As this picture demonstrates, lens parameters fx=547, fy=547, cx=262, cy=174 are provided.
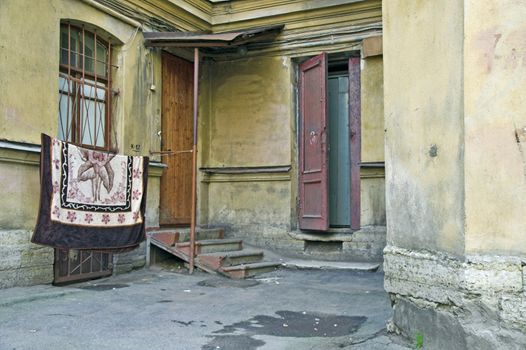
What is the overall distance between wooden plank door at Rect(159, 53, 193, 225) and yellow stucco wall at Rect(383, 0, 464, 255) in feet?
16.9

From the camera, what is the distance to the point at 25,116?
21.5 ft

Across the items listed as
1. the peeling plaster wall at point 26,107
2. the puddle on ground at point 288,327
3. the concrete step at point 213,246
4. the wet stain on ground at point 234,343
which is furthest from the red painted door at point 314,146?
the wet stain on ground at point 234,343

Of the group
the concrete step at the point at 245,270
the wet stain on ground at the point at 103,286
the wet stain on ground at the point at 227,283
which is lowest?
the wet stain on ground at the point at 227,283

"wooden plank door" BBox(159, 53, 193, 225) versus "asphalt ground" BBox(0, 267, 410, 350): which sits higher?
"wooden plank door" BBox(159, 53, 193, 225)

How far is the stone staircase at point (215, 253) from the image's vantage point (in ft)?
26.1

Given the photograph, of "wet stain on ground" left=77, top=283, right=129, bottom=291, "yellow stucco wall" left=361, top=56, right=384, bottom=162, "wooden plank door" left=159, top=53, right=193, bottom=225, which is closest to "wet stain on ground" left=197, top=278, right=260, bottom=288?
"wet stain on ground" left=77, top=283, right=129, bottom=291

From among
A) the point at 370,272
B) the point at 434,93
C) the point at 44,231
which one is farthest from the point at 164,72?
the point at 434,93

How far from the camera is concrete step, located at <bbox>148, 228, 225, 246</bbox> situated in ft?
27.6

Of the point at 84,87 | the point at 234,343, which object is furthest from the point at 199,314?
the point at 84,87

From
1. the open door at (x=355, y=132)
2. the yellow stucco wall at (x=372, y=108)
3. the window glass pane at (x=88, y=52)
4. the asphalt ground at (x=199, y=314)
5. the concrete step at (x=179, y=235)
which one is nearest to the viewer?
the asphalt ground at (x=199, y=314)

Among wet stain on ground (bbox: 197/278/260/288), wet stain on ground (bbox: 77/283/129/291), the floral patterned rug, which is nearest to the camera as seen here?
the floral patterned rug

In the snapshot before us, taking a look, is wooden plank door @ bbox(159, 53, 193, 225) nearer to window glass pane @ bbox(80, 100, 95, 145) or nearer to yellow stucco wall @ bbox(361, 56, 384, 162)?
window glass pane @ bbox(80, 100, 95, 145)

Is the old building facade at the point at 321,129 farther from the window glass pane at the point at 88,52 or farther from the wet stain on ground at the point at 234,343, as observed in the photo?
the wet stain on ground at the point at 234,343

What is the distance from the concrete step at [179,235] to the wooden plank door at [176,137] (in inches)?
13.3
